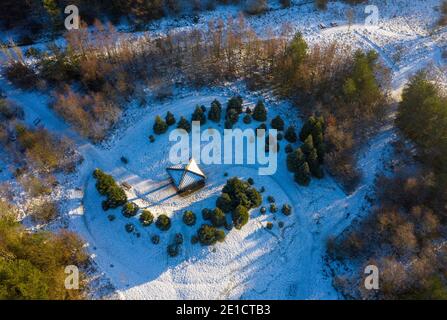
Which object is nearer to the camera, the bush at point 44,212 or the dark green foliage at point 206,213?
the dark green foliage at point 206,213

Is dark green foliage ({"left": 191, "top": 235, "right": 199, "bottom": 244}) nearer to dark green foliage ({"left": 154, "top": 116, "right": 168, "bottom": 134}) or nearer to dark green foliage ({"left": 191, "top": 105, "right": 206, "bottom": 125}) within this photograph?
dark green foliage ({"left": 154, "top": 116, "right": 168, "bottom": 134})

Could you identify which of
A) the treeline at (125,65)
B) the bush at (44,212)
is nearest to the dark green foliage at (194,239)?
the bush at (44,212)

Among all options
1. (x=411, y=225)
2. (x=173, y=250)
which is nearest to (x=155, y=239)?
(x=173, y=250)

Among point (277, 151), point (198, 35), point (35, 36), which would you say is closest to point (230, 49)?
point (198, 35)

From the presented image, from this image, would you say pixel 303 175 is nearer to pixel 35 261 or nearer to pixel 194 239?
pixel 194 239

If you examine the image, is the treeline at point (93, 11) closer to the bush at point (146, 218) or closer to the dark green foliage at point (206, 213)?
the bush at point (146, 218)
